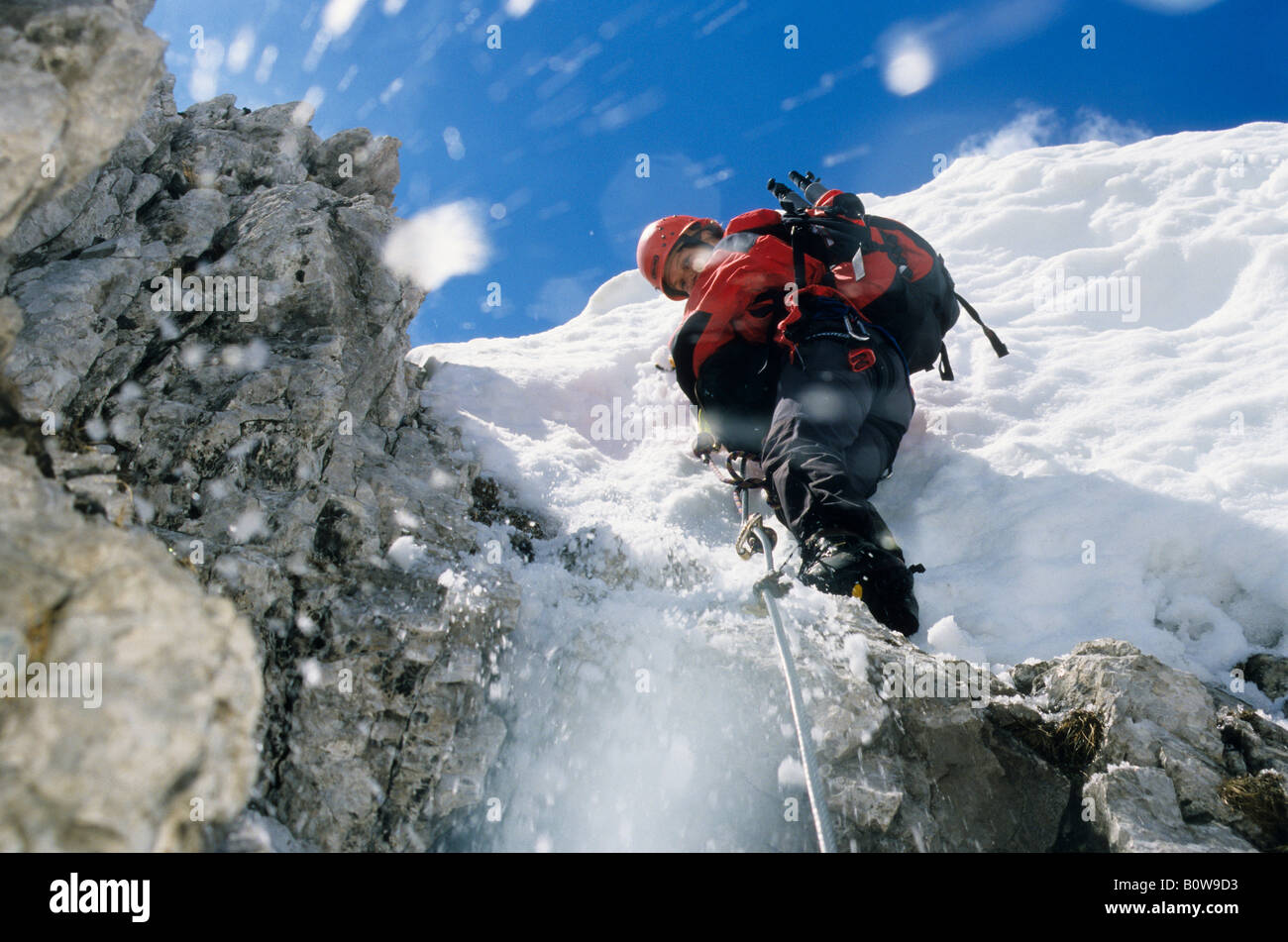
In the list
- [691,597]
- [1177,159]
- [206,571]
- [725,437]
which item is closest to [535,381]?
[725,437]

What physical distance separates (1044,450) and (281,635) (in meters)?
5.12

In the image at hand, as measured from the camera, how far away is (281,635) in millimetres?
2928

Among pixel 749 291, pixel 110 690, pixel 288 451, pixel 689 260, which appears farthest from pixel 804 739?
pixel 689 260

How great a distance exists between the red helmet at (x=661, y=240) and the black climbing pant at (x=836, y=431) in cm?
219

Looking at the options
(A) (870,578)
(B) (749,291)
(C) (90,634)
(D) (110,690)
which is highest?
(B) (749,291)

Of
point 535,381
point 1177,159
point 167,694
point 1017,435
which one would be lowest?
point 167,694

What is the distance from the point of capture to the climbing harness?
7.29 ft

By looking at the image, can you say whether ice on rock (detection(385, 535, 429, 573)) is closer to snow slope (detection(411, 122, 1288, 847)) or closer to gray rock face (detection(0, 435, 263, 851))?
snow slope (detection(411, 122, 1288, 847))

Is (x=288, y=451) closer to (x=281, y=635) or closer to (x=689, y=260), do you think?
(x=281, y=635)

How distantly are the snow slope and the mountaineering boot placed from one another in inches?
6.8

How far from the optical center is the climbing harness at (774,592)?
2221 mm

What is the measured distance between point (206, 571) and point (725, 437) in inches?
137

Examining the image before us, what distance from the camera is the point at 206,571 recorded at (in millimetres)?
2832
